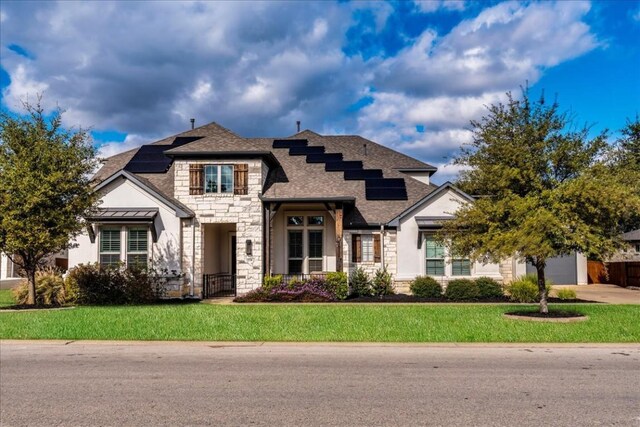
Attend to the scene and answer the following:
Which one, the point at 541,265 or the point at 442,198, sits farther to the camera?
the point at 442,198

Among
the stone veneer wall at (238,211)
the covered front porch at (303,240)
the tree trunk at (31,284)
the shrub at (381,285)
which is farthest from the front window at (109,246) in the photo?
the shrub at (381,285)

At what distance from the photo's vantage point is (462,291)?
20.4 metres

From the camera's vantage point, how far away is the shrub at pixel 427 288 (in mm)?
20938

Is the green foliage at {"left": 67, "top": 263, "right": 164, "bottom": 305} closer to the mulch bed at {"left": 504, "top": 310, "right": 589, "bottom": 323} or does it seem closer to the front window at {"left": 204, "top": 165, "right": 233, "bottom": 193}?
the front window at {"left": 204, "top": 165, "right": 233, "bottom": 193}

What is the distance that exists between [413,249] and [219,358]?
45.3 ft

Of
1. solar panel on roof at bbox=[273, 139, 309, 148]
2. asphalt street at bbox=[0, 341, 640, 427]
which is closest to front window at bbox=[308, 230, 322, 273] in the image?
solar panel on roof at bbox=[273, 139, 309, 148]

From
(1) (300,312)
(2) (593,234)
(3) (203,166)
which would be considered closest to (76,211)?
(3) (203,166)

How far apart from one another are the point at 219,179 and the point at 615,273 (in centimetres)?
2216

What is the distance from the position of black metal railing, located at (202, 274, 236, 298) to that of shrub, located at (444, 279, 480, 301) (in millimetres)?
8860

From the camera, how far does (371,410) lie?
6.66m

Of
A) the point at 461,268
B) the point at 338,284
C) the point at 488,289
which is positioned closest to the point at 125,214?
the point at 338,284

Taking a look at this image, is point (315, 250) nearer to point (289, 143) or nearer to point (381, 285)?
point (381, 285)

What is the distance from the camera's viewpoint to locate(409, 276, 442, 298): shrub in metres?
20.9

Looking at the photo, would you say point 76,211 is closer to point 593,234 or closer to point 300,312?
point 300,312
